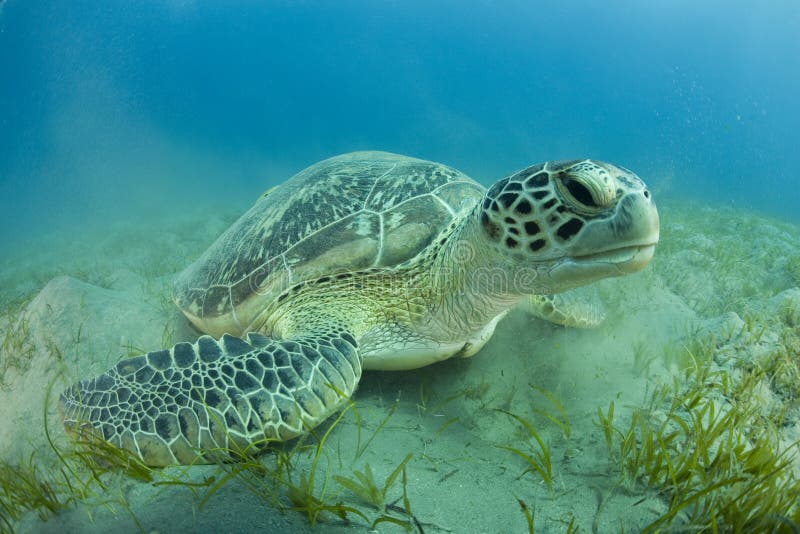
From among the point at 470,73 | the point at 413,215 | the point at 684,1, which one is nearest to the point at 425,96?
the point at 470,73

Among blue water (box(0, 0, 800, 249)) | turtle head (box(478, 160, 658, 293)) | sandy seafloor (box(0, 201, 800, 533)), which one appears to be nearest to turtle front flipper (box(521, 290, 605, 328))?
sandy seafloor (box(0, 201, 800, 533))

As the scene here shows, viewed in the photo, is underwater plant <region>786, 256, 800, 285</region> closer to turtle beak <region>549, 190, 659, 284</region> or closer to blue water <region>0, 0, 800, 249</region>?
turtle beak <region>549, 190, 659, 284</region>

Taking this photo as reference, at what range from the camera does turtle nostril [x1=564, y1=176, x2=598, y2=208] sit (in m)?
1.59

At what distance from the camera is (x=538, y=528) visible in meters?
1.18

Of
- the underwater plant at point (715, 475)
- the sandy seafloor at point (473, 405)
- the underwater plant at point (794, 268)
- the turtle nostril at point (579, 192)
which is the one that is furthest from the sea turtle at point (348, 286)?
the underwater plant at point (794, 268)

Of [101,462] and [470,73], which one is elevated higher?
[470,73]

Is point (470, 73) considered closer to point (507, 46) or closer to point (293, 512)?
point (507, 46)

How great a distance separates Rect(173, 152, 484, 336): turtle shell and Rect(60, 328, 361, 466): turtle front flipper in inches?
26.3

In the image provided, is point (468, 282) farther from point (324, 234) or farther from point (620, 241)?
point (324, 234)

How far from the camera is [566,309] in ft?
9.11

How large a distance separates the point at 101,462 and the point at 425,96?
87464 mm

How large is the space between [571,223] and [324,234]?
58.5 inches

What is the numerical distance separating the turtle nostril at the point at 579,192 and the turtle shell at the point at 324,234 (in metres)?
1.00

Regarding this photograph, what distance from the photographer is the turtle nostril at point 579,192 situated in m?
1.59
